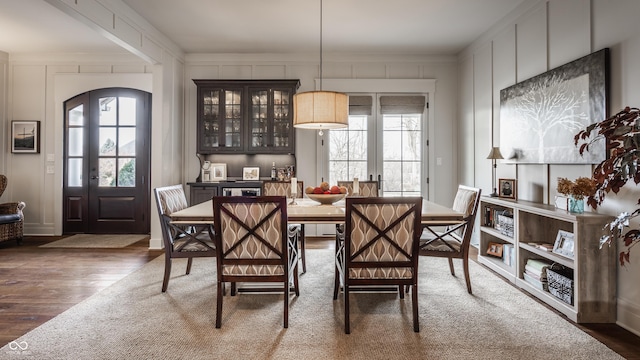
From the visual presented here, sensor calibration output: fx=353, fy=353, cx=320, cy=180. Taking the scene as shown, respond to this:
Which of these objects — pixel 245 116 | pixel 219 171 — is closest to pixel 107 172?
pixel 219 171

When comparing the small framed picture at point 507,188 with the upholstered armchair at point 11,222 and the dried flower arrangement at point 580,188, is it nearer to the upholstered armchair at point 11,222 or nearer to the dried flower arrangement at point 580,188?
the dried flower arrangement at point 580,188

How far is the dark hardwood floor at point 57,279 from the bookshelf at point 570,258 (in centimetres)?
14

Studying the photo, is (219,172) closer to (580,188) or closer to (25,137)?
(25,137)

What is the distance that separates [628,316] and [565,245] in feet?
1.82

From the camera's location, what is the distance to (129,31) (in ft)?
12.9

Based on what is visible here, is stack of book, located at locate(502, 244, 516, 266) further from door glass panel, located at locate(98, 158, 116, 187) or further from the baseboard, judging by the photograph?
door glass panel, located at locate(98, 158, 116, 187)

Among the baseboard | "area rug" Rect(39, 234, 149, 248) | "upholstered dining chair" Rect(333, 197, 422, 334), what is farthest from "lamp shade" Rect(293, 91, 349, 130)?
"area rug" Rect(39, 234, 149, 248)

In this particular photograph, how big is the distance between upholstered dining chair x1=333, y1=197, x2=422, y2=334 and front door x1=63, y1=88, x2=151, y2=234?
4364 mm

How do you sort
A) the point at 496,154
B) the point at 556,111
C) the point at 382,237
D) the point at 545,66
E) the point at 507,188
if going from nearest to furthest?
the point at 382,237 → the point at 556,111 → the point at 545,66 → the point at 507,188 → the point at 496,154

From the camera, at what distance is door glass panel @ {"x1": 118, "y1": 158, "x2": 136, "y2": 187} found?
5.54 meters

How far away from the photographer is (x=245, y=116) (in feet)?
16.6

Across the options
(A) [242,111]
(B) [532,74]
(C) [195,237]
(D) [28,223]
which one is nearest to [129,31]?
(A) [242,111]

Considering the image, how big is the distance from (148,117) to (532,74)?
519 centimetres

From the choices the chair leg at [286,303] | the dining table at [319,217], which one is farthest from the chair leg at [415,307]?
the chair leg at [286,303]
